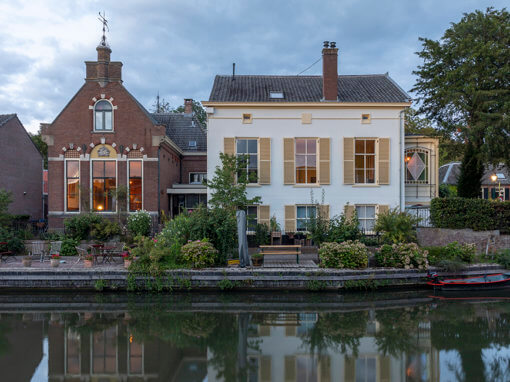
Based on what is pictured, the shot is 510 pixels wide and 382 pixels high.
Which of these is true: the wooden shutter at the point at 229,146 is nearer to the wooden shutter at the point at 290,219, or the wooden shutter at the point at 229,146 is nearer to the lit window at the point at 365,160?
the wooden shutter at the point at 290,219

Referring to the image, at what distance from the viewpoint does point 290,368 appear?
7.34m

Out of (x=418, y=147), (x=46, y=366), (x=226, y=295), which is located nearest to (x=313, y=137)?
(x=418, y=147)

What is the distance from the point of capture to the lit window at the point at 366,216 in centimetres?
1814

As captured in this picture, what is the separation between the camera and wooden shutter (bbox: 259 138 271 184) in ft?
59.0

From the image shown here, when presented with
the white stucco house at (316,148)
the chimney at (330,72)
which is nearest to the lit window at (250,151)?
the white stucco house at (316,148)

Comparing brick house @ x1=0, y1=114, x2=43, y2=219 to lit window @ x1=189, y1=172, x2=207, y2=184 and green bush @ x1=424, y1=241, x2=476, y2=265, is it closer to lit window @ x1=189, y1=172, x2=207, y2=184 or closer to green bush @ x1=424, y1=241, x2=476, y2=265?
lit window @ x1=189, y1=172, x2=207, y2=184

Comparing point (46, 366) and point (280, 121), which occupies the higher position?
point (280, 121)

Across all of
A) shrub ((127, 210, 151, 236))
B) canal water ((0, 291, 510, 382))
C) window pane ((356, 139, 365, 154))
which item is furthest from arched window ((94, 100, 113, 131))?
window pane ((356, 139, 365, 154))

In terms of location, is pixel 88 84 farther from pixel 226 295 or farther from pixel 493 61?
pixel 493 61

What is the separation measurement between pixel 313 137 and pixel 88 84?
39.8ft

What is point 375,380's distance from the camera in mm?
6781

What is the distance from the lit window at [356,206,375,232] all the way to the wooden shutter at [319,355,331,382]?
11162 millimetres

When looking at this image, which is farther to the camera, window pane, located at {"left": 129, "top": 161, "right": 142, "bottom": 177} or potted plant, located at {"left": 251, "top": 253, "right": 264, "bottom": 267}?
window pane, located at {"left": 129, "top": 161, "right": 142, "bottom": 177}

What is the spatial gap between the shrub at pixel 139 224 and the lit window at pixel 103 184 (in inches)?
86.6
